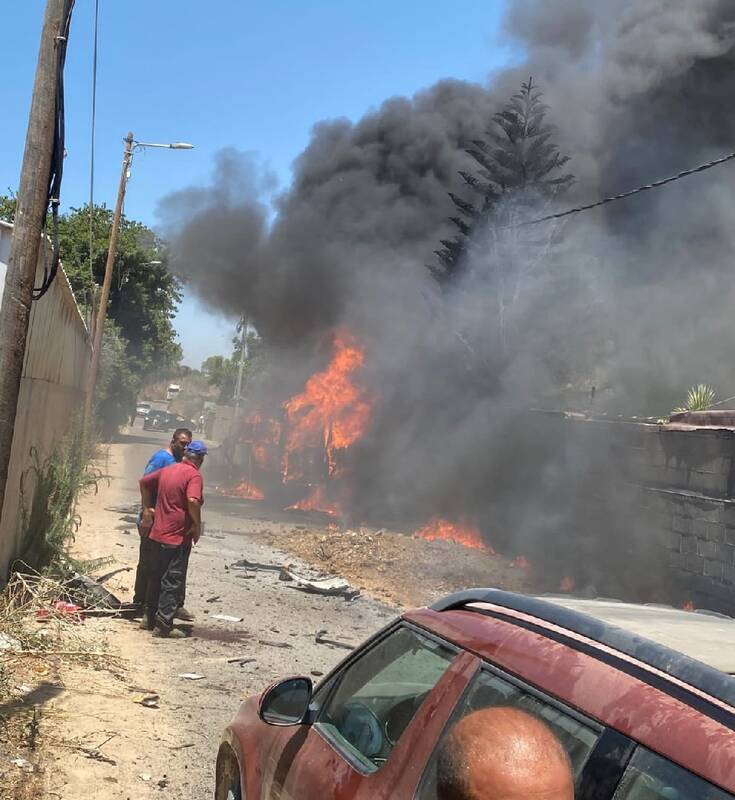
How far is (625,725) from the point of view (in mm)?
1536

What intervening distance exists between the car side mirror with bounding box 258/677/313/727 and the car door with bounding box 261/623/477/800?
49 millimetres

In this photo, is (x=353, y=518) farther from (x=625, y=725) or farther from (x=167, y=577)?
(x=625, y=725)

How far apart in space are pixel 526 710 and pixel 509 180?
94.1 ft

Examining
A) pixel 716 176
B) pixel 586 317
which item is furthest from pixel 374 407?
pixel 716 176

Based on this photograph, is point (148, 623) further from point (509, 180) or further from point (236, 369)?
point (236, 369)

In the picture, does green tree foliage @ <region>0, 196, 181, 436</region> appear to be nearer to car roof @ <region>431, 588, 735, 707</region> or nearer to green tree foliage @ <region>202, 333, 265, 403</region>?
green tree foliage @ <region>202, 333, 265, 403</region>

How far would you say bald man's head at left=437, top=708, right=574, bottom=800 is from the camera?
1384mm

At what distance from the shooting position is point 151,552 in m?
7.41

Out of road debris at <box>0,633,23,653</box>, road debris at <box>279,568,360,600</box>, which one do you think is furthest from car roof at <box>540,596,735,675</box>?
road debris at <box>279,568,360,600</box>

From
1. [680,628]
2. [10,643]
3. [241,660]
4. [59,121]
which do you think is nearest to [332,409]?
[241,660]

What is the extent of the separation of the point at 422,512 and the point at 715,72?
2876cm

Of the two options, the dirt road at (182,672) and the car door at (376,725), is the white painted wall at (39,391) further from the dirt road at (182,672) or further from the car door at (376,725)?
the car door at (376,725)

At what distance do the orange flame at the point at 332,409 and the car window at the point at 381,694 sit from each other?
2110 centimetres

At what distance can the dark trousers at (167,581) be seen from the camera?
711cm
